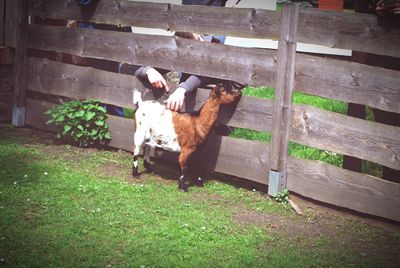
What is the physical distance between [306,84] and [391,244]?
1.76 m

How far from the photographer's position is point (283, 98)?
596cm

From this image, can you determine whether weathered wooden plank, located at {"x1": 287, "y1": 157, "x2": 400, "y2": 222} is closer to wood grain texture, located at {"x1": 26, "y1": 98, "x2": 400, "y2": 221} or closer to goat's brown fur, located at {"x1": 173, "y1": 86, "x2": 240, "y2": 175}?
wood grain texture, located at {"x1": 26, "y1": 98, "x2": 400, "y2": 221}

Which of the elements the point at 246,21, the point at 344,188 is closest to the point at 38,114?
the point at 246,21

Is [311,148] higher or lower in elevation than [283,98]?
lower

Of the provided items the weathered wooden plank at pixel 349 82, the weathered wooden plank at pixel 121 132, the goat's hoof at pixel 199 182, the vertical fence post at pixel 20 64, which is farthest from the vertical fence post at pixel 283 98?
the vertical fence post at pixel 20 64

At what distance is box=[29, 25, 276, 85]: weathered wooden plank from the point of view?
6.16 metres

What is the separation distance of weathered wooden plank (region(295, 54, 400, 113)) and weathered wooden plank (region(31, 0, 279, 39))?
1.77 ft

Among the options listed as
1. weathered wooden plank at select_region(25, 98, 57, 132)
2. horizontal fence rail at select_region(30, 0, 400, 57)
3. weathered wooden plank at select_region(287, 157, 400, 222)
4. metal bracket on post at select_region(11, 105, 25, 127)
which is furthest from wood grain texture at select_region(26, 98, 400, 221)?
metal bracket on post at select_region(11, 105, 25, 127)

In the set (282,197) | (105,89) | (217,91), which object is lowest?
(282,197)

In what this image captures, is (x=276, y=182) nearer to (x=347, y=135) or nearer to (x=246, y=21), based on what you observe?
(x=347, y=135)

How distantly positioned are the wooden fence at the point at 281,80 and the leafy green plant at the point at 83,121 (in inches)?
5.6

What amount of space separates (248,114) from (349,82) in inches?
49.3

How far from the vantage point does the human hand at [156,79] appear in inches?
267

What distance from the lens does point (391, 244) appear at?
16.6 feet
